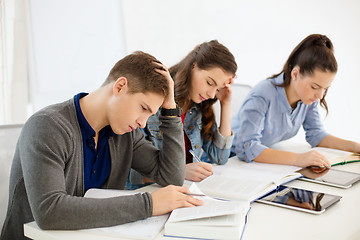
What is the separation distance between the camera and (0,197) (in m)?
1.06

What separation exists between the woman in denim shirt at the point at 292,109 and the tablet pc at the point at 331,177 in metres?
0.06

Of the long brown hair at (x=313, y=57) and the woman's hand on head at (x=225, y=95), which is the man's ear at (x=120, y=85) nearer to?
the woman's hand on head at (x=225, y=95)

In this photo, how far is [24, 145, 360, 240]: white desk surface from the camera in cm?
80

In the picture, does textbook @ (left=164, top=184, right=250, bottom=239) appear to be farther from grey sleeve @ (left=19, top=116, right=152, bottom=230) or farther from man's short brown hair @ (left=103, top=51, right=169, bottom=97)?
man's short brown hair @ (left=103, top=51, right=169, bottom=97)

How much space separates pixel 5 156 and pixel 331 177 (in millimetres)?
1103

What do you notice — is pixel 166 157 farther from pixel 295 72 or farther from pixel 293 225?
pixel 295 72

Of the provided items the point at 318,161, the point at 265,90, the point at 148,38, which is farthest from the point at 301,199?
the point at 148,38

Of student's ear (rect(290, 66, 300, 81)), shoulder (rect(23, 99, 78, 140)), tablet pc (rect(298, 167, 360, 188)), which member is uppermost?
student's ear (rect(290, 66, 300, 81))

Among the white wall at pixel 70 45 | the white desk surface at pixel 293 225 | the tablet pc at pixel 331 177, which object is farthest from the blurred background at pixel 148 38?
the tablet pc at pixel 331 177

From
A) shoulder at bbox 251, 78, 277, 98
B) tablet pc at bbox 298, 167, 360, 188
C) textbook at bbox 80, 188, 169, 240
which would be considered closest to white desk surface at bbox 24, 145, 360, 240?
textbook at bbox 80, 188, 169, 240

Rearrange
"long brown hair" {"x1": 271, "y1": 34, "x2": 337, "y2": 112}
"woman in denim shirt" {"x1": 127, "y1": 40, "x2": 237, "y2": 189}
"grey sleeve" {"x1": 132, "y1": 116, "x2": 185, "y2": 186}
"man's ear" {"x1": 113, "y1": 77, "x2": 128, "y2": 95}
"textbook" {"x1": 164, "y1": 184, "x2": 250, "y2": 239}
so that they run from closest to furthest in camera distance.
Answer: "textbook" {"x1": 164, "y1": 184, "x2": 250, "y2": 239} → "man's ear" {"x1": 113, "y1": 77, "x2": 128, "y2": 95} → "grey sleeve" {"x1": 132, "y1": 116, "x2": 185, "y2": 186} → "woman in denim shirt" {"x1": 127, "y1": 40, "x2": 237, "y2": 189} → "long brown hair" {"x1": 271, "y1": 34, "x2": 337, "y2": 112}

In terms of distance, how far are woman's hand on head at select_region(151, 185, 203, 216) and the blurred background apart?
1.75 m

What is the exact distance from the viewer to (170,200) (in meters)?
0.89

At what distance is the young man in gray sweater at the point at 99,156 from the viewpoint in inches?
32.5
